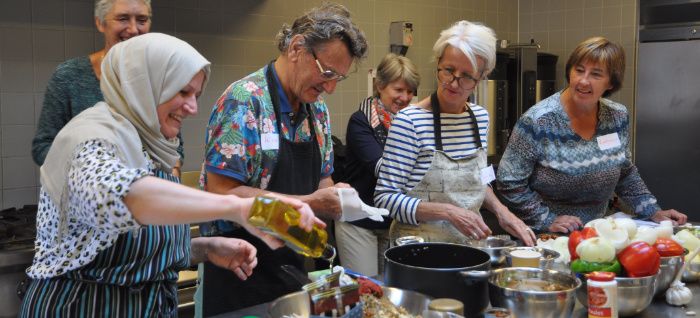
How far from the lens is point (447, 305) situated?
56.5 inches

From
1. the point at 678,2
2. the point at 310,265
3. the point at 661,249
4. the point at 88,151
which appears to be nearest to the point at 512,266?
the point at 661,249

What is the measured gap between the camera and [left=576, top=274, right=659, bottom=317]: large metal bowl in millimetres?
1653

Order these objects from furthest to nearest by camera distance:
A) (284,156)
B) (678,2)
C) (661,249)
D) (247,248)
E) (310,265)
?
(678,2) → (310,265) → (284,156) → (661,249) → (247,248)

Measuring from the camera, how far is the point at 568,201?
2740 mm

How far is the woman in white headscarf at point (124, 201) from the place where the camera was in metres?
1.17

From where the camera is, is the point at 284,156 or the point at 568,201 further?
the point at 568,201

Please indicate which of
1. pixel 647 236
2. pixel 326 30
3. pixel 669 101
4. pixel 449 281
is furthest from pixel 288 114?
pixel 669 101

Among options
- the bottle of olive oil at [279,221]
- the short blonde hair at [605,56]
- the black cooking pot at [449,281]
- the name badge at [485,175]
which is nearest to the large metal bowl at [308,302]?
the black cooking pot at [449,281]

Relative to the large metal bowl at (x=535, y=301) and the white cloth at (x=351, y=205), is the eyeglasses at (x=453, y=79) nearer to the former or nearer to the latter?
the white cloth at (x=351, y=205)

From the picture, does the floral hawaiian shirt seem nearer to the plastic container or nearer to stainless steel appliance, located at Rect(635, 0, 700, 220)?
the plastic container

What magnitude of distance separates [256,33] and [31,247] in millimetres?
2098

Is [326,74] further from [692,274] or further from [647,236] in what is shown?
[692,274]

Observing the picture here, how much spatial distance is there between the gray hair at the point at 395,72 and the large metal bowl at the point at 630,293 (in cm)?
219

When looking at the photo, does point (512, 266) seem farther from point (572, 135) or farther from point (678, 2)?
point (678, 2)
